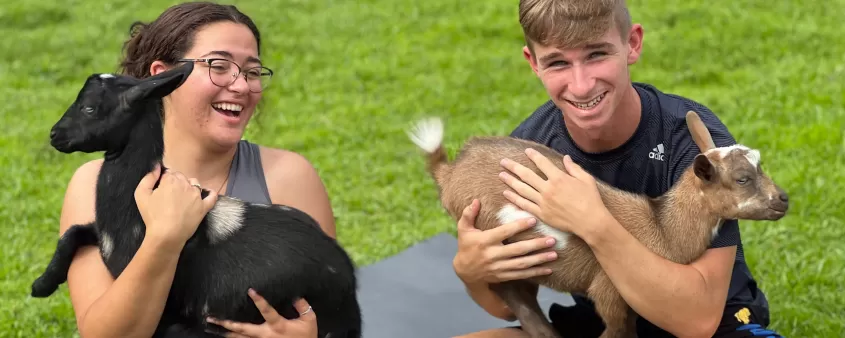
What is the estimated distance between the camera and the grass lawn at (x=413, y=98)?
18.2 feet

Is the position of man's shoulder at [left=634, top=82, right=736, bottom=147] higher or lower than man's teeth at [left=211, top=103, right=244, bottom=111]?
lower

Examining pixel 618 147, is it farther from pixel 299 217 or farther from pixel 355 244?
pixel 355 244

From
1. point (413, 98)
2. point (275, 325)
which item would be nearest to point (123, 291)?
point (275, 325)

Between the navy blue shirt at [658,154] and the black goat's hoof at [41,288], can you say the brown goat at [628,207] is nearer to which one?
the navy blue shirt at [658,154]

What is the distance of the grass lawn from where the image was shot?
5543 mm

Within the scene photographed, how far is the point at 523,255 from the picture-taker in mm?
3227

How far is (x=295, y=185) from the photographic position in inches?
148

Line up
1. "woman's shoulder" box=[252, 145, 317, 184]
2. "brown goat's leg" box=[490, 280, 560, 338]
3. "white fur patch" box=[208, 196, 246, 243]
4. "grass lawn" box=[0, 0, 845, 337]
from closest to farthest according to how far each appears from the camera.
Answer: "white fur patch" box=[208, 196, 246, 243] → "brown goat's leg" box=[490, 280, 560, 338] → "woman's shoulder" box=[252, 145, 317, 184] → "grass lawn" box=[0, 0, 845, 337]

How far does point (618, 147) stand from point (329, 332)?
1.20m

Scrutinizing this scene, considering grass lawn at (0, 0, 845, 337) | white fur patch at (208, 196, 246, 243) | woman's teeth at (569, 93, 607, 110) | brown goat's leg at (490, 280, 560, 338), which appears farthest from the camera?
grass lawn at (0, 0, 845, 337)

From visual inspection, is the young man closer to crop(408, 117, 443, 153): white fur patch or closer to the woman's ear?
crop(408, 117, 443, 153): white fur patch

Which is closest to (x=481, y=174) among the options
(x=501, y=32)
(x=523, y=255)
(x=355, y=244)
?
(x=523, y=255)

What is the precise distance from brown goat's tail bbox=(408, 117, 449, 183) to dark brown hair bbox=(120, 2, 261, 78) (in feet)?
2.27

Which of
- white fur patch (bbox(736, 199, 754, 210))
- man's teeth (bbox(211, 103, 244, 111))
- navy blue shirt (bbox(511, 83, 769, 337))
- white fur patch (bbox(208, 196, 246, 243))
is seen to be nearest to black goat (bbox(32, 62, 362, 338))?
white fur patch (bbox(208, 196, 246, 243))
